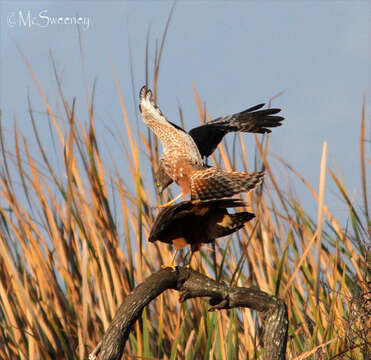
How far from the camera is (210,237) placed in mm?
1879

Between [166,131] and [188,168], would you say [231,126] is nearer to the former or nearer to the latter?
[166,131]

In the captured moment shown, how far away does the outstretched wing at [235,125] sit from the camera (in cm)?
275

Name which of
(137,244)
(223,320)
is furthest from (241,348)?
(137,244)

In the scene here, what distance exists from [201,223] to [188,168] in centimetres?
37

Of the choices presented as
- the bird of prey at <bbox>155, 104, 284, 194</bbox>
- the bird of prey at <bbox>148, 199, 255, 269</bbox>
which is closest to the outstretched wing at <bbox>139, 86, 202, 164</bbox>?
the bird of prey at <bbox>155, 104, 284, 194</bbox>

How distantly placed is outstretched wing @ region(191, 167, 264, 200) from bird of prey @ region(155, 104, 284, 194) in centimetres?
62

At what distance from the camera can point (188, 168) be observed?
2205mm

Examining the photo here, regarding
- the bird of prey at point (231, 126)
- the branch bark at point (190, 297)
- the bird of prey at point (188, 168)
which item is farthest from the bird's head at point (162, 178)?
Answer: the branch bark at point (190, 297)

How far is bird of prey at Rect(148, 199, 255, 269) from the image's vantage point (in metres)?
1.81

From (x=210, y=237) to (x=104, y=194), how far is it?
1247mm

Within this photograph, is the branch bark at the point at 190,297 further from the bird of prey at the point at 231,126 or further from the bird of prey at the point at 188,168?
the bird of prey at the point at 231,126

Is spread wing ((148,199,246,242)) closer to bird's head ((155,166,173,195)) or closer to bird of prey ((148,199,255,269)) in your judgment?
bird of prey ((148,199,255,269))

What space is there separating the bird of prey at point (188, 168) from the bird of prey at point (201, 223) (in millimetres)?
38

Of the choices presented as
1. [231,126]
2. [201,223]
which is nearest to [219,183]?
[201,223]
